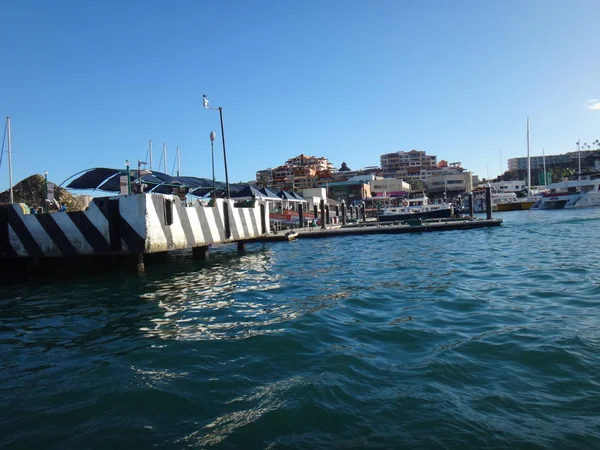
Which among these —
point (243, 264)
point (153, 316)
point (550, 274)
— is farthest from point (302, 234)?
point (153, 316)

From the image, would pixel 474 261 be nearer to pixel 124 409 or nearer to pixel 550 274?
pixel 550 274

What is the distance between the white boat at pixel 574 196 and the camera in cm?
5655

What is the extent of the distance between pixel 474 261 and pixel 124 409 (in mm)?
9735

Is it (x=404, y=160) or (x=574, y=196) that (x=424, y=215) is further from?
(x=404, y=160)

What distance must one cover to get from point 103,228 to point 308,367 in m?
7.15

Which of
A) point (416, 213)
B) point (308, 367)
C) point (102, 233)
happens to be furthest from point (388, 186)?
point (308, 367)

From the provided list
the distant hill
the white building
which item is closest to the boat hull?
the distant hill

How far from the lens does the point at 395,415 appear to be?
9.08 ft

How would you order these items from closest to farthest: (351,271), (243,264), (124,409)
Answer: (124,409) < (351,271) < (243,264)

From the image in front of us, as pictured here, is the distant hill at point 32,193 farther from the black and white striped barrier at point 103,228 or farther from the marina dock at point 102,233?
the black and white striped barrier at point 103,228

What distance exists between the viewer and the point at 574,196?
193 ft

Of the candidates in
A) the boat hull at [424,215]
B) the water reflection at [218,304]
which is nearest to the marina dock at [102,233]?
the water reflection at [218,304]

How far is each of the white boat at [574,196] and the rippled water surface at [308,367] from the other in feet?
197

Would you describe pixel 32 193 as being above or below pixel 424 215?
above
